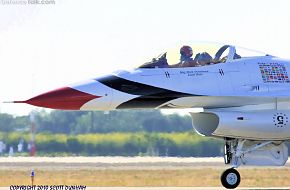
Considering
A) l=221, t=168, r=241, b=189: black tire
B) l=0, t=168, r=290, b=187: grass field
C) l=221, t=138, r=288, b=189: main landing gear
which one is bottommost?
l=0, t=168, r=290, b=187: grass field

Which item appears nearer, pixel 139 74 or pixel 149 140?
pixel 139 74

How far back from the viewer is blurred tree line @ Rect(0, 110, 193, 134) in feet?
115

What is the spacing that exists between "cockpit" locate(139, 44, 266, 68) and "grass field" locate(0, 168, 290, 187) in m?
Answer: 5.79

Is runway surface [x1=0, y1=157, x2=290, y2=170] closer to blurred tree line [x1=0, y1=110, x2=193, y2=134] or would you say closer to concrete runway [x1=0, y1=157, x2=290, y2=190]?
concrete runway [x1=0, y1=157, x2=290, y2=190]

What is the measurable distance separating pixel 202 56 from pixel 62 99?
3234 mm

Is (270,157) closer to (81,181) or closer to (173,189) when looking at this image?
(173,189)

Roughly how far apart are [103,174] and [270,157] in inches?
395

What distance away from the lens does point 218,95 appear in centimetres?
1973

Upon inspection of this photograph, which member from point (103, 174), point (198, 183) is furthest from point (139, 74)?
point (103, 174)

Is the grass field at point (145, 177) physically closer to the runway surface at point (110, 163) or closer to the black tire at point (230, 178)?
the runway surface at point (110, 163)

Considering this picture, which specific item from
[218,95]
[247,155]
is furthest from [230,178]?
[218,95]

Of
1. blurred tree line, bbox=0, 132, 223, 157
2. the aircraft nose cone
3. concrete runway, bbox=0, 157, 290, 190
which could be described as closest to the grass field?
concrete runway, bbox=0, 157, 290, 190

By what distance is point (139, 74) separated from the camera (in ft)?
63.8

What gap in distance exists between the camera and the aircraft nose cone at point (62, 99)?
744 inches
